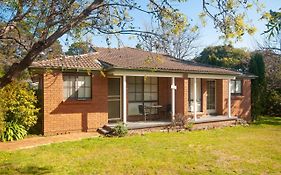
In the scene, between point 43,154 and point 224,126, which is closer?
point 43,154

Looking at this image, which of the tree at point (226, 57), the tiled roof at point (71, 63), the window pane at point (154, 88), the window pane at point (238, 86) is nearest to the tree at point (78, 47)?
the tiled roof at point (71, 63)

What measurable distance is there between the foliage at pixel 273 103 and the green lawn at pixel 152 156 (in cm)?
1303

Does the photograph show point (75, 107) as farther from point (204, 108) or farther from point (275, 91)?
point (275, 91)

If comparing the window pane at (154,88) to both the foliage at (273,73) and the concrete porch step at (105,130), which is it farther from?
the foliage at (273,73)

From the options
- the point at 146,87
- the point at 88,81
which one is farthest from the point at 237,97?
the point at 88,81

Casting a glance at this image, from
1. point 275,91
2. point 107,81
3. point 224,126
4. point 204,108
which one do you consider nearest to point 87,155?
point 107,81

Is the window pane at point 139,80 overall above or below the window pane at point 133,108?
above

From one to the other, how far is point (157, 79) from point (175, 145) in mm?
7545

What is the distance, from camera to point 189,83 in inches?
768

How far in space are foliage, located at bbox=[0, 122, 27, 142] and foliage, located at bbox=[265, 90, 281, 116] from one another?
21476mm

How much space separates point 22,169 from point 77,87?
281 inches

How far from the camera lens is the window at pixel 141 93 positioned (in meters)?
17.4

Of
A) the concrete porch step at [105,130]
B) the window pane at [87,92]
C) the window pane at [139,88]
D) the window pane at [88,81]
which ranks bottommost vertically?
the concrete porch step at [105,130]

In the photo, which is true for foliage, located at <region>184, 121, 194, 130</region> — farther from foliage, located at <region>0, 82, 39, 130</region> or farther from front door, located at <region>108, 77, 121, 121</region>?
foliage, located at <region>0, 82, 39, 130</region>
